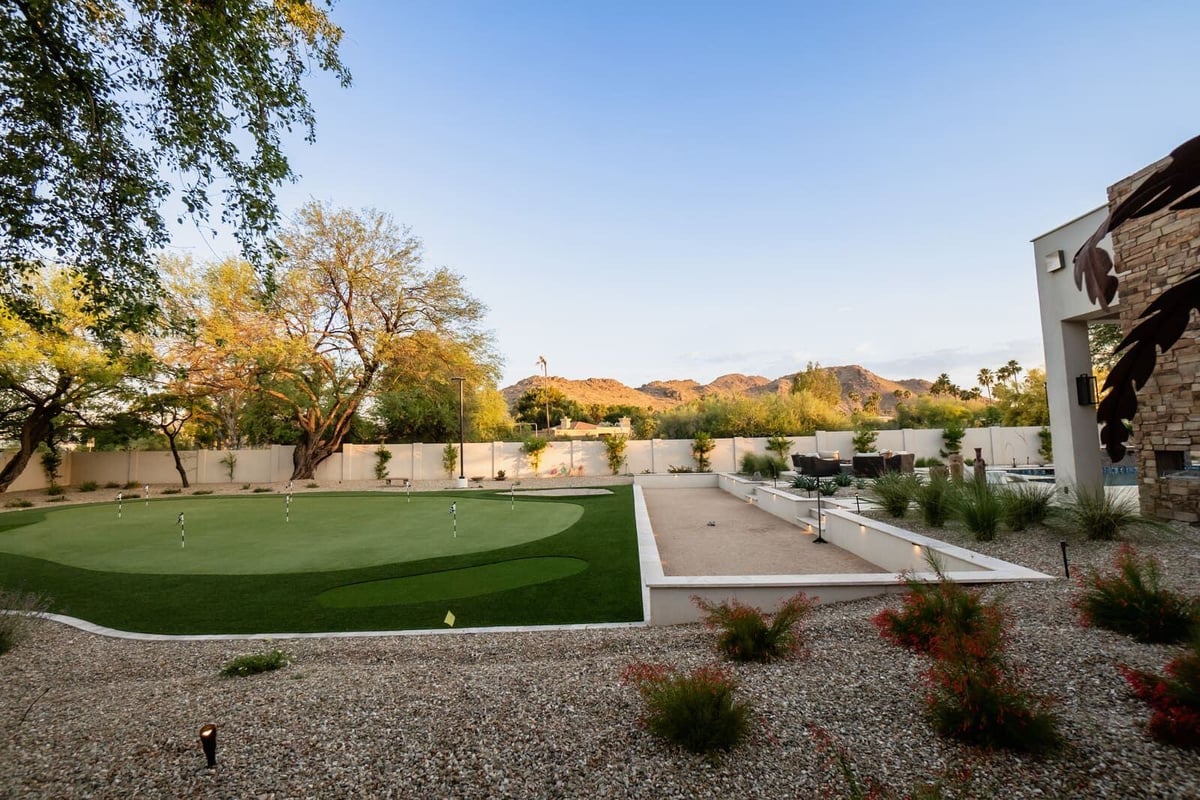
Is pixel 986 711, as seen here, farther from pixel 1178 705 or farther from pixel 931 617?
pixel 931 617

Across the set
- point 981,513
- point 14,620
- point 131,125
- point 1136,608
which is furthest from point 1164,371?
point 14,620

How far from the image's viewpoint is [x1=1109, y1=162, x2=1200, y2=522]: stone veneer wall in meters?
6.23

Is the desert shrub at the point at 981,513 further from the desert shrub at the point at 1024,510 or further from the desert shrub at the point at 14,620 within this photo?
the desert shrub at the point at 14,620

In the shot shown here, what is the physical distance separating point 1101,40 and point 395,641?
8243 millimetres

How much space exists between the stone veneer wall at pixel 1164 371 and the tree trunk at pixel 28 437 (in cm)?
2845

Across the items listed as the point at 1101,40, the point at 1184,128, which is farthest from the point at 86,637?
the point at 1101,40

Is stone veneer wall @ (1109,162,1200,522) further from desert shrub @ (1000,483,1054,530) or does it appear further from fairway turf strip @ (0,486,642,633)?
fairway turf strip @ (0,486,642,633)

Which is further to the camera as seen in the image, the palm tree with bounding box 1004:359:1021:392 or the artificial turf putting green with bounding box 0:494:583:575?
the palm tree with bounding box 1004:359:1021:392

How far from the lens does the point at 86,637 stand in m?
4.87

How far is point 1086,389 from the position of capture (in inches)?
315

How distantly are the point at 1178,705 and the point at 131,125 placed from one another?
26.3 feet

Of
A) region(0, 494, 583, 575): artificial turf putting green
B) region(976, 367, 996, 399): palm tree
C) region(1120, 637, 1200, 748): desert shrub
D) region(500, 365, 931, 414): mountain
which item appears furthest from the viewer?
region(500, 365, 931, 414): mountain

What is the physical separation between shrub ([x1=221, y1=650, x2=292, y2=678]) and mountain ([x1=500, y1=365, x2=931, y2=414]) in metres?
79.1

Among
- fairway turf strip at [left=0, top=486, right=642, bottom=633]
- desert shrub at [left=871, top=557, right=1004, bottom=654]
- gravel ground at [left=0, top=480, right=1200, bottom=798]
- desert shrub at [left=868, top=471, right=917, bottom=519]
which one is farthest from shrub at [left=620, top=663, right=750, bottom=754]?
desert shrub at [left=868, top=471, right=917, bottom=519]
